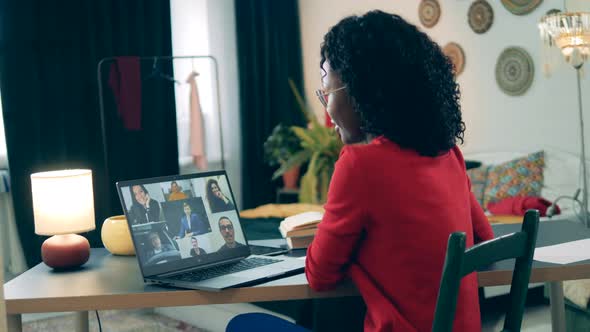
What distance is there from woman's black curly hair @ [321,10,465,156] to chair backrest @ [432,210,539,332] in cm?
22

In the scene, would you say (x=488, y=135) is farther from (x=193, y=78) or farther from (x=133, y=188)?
(x=133, y=188)

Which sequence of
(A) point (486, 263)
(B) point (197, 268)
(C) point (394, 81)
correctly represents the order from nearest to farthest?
(A) point (486, 263)
(C) point (394, 81)
(B) point (197, 268)

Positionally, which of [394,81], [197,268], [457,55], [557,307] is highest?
[457,55]

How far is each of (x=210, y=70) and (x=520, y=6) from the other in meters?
2.38

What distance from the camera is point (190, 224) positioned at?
5.24ft

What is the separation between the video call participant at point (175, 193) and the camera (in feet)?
5.23

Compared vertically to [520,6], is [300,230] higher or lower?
lower

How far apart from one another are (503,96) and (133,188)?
335 cm

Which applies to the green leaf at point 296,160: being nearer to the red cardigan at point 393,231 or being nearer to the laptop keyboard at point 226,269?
the laptop keyboard at point 226,269

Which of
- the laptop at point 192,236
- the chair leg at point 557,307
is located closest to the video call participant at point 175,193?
the laptop at point 192,236

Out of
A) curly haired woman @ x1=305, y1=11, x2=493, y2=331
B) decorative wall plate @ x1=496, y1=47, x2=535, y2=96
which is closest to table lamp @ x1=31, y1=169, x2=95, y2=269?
curly haired woman @ x1=305, y1=11, x2=493, y2=331

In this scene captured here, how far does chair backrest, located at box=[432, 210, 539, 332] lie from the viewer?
1.13 metres

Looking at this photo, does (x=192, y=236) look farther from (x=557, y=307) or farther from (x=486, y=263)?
(x=557, y=307)

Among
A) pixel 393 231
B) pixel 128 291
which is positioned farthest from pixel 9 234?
pixel 393 231
